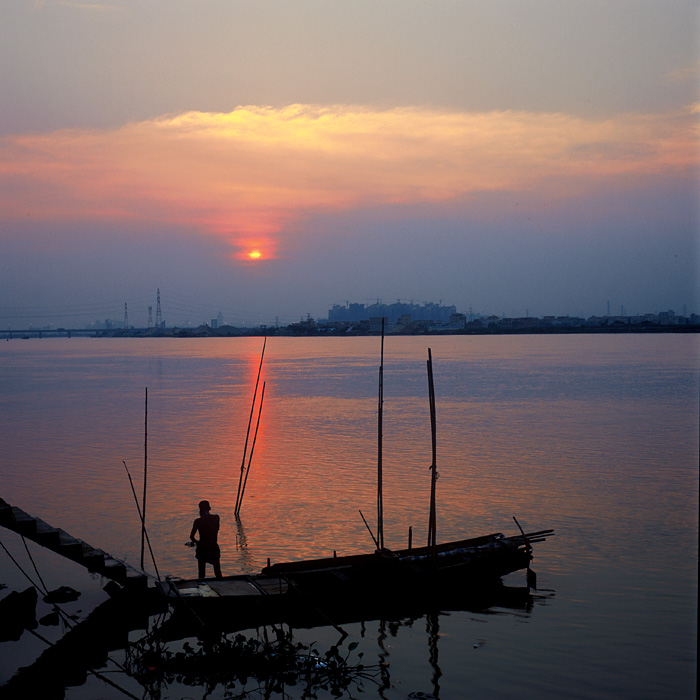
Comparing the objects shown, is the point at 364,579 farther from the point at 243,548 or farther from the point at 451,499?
the point at 451,499

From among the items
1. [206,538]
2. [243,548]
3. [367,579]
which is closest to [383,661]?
[367,579]

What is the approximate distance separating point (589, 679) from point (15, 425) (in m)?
28.0

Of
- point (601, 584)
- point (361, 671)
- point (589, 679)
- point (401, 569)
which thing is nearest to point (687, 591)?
point (601, 584)

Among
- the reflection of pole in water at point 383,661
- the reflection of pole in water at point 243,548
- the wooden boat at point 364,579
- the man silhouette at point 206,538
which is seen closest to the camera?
the reflection of pole in water at point 383,661

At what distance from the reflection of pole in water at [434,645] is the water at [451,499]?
35 mm

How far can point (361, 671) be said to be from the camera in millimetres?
7938

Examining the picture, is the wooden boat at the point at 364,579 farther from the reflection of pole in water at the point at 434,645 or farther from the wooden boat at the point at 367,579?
the reflection of pole in water at the point at 434,645

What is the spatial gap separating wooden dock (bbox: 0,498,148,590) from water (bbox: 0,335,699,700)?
3.49 feet

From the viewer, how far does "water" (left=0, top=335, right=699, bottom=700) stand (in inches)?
332

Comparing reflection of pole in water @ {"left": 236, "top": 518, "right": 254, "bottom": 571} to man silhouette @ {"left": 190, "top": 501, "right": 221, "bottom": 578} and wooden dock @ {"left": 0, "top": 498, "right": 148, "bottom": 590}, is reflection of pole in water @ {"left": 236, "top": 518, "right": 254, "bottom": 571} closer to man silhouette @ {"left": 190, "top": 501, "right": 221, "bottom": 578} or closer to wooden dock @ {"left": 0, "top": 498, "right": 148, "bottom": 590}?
man silhouette @ {"left": 190, "top": 501, "right": 221, "bottom": 578}

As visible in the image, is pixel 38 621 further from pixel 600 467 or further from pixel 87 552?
pixel 600 467

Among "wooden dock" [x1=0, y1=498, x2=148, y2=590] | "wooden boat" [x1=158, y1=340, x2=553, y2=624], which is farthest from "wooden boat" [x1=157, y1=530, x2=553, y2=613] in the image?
"wooden dock" [x1=0, y1=498, x2=148, y2=590]

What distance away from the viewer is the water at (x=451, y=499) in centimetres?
843

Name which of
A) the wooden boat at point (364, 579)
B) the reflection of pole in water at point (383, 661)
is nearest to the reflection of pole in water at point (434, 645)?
the wooden boat at point (364, 579)
